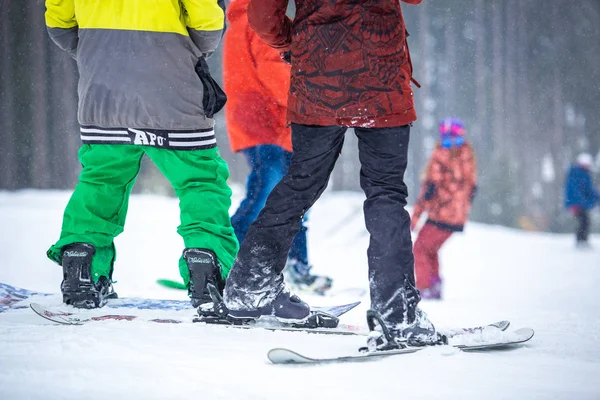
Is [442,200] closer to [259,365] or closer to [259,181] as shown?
[259,181]

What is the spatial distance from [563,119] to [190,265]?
28.5 meters

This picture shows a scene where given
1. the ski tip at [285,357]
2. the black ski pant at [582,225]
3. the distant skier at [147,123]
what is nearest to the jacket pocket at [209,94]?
the distant skier at [147,123]

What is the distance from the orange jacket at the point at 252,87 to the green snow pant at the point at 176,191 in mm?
835

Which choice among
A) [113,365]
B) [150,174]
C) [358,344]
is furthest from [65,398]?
[150,174]

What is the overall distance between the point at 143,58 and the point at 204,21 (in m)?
0.30

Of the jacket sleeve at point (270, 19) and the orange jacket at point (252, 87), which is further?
the orange jacket at point (252, 87)

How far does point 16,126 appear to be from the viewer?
11867 millimetres

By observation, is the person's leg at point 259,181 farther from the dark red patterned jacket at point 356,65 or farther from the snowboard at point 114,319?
the dark red patterned jacket at point 356,65

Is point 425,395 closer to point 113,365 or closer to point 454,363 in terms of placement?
point 454,363

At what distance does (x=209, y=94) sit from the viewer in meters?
2.69

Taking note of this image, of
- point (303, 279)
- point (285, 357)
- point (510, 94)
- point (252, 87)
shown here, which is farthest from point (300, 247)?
point (510, 94)

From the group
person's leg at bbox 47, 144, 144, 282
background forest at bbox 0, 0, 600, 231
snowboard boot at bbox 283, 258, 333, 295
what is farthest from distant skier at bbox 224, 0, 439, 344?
background forest at bbox 0, 0, 600, 231

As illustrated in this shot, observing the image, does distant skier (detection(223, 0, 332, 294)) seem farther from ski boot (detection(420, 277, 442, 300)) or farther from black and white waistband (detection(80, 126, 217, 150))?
ski boot (detection(420, 277, 442, 300))

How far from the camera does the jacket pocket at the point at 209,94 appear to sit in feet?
8.83
